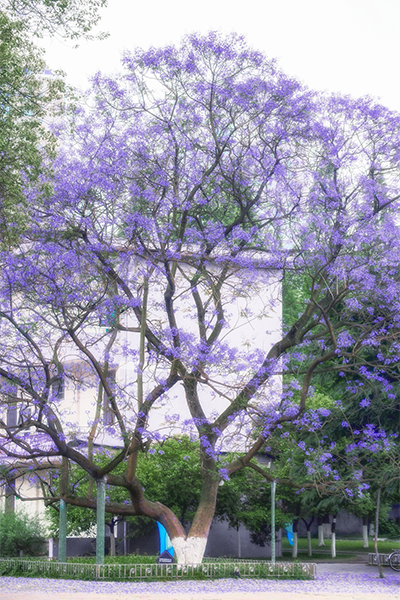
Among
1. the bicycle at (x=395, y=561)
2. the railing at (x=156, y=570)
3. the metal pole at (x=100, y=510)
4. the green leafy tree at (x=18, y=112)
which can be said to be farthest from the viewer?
the bicycle at (x=395, y=561)

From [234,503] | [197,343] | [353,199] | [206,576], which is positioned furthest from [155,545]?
[353,199]

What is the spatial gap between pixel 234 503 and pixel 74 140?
1718 cm

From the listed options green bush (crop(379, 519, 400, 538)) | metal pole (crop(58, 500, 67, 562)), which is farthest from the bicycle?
green bush (crop(379, 519, 400, 538))

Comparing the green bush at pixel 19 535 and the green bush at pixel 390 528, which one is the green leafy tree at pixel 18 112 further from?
the green bush at pixel 390 528

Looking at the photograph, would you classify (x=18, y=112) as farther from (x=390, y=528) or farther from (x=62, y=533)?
(x=390, y=528)

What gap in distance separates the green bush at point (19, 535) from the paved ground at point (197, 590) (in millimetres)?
7702

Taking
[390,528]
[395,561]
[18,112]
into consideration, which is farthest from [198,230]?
[390,528]

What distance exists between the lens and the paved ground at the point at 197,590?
15.4 m

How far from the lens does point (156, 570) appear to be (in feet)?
62.9

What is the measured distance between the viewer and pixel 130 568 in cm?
1905

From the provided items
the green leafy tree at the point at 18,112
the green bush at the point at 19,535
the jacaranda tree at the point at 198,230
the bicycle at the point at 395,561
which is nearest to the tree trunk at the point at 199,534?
the jacaranda tree at the point at 198,230

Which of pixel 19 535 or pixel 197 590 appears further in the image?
pixel 19 535

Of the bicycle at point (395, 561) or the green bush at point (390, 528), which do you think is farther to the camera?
the green bush at point (390, 528)

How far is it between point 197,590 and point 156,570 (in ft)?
8.03
